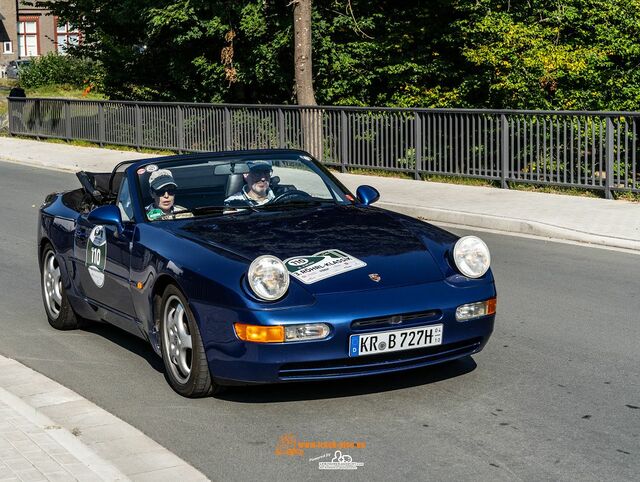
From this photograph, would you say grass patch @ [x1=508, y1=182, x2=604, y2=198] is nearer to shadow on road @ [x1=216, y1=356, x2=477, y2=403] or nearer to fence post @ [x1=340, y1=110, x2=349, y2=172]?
fence post @ [x1=340, y1=110, x2=349, y2=172]

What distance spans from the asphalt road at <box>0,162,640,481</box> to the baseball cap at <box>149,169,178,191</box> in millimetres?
1193

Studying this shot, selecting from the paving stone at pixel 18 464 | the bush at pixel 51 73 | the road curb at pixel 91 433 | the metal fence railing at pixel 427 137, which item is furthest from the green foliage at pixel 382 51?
the bush at pixel 51 73

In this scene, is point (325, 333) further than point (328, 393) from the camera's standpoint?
No

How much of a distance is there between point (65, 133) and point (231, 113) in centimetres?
889

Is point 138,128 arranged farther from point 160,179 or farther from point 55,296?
point 160,179

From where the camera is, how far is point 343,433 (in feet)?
19.9

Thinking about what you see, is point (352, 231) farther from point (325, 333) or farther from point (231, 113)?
point (231, 113)

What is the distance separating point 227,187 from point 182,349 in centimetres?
148

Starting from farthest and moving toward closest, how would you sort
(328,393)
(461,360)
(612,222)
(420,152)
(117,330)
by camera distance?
(420,152)
(612,222)
(117,330)
(461,360)
(328,393)

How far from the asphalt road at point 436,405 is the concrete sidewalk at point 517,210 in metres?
4.06

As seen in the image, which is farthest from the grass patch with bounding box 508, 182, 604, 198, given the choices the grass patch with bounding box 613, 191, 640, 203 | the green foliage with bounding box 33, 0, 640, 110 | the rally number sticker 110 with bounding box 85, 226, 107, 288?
the rally number sticker 110 with bounding box 85, 226, 107, 288

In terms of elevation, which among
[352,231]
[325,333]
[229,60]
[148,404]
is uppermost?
[229,60]

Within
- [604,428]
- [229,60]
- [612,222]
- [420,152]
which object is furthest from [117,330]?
[229,60]

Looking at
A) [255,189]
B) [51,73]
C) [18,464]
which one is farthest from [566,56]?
[51,73]
